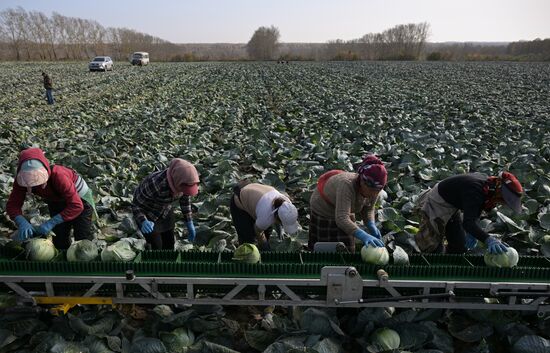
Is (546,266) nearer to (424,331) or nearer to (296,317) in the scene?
(424,331)

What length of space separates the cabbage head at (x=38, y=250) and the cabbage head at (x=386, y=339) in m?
3.05

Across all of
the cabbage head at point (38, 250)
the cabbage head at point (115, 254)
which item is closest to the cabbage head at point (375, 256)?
the cabbage head at point (115, 254)

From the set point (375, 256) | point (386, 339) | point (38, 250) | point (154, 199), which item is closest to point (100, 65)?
point (154, 199)

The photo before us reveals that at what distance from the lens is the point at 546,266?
3.81 m

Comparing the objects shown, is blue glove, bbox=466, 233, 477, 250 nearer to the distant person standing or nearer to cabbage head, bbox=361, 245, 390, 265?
cabbage head, bbox=361, 245, 390, 265

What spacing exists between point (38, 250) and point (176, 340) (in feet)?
5.02

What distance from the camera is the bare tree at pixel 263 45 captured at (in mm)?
97750

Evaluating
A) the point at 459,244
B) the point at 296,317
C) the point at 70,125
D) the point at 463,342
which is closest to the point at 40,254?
the point at 296,317

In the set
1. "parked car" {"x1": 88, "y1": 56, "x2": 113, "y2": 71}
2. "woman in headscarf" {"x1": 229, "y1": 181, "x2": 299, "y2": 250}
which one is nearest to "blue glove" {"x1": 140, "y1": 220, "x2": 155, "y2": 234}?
"woman in headscarf" {"x1": 229, "y1": 181, "x2": 299, "y2": 250}

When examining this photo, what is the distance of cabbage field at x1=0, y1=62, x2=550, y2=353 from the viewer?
3.53 m

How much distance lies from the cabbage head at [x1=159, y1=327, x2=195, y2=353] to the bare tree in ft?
316

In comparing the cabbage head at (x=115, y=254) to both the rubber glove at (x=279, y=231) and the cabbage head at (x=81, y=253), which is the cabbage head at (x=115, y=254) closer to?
the cabbage head at (x=81, y=253)

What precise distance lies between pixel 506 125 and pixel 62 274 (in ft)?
45.4

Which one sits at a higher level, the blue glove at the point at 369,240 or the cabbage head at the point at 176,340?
the blue glove at the point at 369,240
